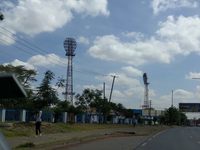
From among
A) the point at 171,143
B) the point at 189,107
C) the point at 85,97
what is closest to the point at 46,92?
A: the point at 171,143

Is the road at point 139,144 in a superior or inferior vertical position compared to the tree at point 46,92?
inferior

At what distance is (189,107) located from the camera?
189m

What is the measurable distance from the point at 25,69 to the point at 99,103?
2015 centimetres

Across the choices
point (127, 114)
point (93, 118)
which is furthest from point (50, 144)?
point (127, 114)

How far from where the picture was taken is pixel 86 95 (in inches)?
4345

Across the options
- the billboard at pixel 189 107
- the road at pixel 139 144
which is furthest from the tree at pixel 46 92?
the billboard at pixel 189 107

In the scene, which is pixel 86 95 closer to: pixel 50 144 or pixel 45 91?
pixel 45 91

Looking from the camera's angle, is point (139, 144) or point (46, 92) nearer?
point (139, 144)

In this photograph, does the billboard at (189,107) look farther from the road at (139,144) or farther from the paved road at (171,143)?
the road at (139,144)

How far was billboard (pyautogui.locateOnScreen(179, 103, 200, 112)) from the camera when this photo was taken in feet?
606

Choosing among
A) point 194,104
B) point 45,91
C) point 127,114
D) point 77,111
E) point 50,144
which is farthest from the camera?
point 194,104

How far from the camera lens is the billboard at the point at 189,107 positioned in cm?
18461

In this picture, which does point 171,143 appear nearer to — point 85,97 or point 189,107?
point 85,97

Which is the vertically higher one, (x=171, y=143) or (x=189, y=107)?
(x=189, y=107)
